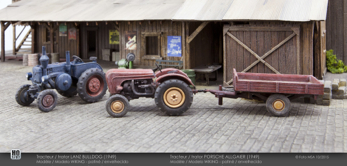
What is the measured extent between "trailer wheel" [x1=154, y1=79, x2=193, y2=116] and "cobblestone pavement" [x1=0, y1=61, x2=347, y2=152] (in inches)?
11.2

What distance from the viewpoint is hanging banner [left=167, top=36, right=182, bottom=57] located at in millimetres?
16844

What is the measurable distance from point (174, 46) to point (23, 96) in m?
7.28

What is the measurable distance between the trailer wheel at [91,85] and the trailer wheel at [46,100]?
917 millimetres

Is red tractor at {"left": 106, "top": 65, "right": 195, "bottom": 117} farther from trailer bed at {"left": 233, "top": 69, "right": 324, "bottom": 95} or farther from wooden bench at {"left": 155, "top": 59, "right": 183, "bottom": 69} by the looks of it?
wooden bench at {"left": 155, "top": 59, "right": 183, "bottom": 69}

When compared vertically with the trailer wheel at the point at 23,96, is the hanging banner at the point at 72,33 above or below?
above

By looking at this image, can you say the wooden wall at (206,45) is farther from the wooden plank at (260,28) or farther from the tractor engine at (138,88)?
the tractor engine at (138,88)

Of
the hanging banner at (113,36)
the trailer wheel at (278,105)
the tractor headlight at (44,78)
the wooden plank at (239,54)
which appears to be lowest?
the trailer wheel at (278,105)

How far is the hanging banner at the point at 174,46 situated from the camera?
663 inches

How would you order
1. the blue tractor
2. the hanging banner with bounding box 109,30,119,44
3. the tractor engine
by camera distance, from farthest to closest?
1. the hanging banner with bounding box 109,30,119,44
2. the blue tractor
3. the tractor engine

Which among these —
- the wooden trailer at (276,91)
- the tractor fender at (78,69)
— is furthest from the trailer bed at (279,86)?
the tractor fender at (78,69)

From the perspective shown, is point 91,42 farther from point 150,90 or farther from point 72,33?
point 150,90

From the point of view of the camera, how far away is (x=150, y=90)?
35.1 feet

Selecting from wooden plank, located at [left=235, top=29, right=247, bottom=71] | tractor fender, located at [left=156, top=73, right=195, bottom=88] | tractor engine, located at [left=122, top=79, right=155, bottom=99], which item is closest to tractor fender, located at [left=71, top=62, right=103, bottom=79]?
tractor engine, located at [left=122, top=79, right=155, bottom=99]

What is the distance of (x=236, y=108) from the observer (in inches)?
444
